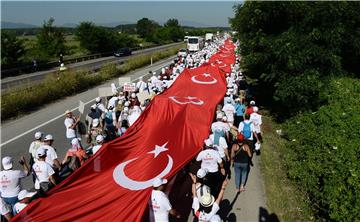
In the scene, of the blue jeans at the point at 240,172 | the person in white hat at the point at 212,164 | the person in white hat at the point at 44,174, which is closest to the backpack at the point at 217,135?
the blue jeans at the point at 240,172

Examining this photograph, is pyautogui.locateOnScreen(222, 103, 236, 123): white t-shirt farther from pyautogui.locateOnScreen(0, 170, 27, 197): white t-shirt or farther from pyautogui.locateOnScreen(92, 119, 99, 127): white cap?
pyautogui.locateOnScreen(0, 170, 27, 197): white t-shirt

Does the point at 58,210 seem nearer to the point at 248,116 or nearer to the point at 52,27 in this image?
the point at 248,116

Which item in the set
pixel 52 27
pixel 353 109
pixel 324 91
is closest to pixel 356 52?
pixel 324 91

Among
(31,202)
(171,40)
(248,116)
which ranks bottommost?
(171,40)

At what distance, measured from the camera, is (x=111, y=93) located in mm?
14891

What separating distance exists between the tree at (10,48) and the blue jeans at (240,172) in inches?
1509

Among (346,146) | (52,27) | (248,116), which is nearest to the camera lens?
(346,146)

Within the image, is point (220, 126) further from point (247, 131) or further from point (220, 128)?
point (247, 131)

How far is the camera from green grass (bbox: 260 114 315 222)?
362 inches

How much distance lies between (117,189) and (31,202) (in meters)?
1.59

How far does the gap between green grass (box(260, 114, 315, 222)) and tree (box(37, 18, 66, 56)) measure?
4610 cm

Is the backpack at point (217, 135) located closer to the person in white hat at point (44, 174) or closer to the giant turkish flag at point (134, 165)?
the giant turkish flag at point (134, 165)

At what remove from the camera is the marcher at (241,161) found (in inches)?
365

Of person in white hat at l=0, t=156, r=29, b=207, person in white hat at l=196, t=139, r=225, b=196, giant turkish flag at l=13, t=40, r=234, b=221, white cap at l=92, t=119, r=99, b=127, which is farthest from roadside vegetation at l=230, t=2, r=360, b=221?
person in white hat at l=0, t=156, r=29, b=207
